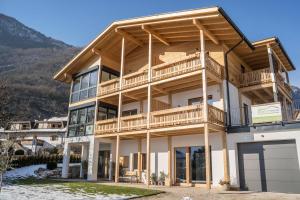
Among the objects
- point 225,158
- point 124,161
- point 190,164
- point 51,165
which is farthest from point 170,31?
point 51,165

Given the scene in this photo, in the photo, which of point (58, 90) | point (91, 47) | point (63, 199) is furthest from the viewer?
point (58, 90)

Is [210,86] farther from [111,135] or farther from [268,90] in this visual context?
[111,135]

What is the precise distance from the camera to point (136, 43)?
845 inches

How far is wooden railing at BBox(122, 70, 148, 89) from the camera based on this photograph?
1820 cm

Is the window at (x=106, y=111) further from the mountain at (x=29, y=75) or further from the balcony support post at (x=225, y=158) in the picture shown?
the mountain at (x=29, y=75)

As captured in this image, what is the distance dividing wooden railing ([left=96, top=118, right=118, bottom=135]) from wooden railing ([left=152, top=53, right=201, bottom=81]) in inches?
178

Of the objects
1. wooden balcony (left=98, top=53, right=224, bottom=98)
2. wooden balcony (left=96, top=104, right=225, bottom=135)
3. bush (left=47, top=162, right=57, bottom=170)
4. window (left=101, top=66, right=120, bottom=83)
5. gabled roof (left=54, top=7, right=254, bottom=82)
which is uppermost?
gabled roof (left=54, top=7, right=254, bottom=82)

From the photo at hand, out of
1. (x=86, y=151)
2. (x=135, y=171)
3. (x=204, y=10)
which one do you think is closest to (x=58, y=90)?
(x=86, y=151)

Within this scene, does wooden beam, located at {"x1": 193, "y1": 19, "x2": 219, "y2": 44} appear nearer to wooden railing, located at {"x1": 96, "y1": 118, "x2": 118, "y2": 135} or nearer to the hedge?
wooden railing, located at {"x1": 96, "y1": 118, "x2": 118, "y2": 135}

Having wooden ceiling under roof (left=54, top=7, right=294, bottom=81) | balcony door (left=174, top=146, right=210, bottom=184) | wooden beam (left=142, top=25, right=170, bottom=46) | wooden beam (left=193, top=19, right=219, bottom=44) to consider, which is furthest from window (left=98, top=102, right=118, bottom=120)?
wooden beam (left=193, top=19, right=219, bottom=44)

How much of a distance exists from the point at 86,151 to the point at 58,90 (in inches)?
2557

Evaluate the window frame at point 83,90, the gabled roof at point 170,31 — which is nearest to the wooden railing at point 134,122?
the window frame at point 83,90

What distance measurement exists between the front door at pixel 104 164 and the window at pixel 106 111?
3.05 metres

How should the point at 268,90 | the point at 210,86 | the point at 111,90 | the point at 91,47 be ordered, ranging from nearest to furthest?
the point at 210,86 → the point at 268,90 → the point at 111,90 → the point at 91,47
